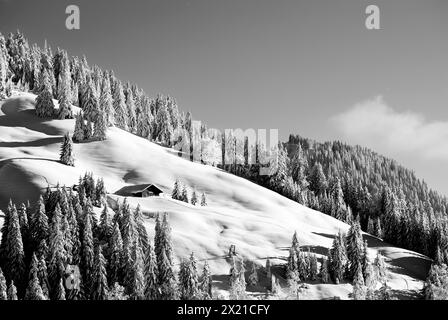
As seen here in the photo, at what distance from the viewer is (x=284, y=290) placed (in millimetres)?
69812

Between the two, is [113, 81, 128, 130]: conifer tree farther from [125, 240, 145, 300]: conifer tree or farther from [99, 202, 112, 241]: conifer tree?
[125, 240, 145, 300]: conifer tree

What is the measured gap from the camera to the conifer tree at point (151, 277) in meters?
60.9

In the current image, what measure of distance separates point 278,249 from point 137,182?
40589 mm

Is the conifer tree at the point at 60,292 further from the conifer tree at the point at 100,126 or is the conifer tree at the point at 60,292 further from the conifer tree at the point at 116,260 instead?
the conifer tree at the point at 100,126

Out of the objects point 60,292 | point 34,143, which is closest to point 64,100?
point 34,143

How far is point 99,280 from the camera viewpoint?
5900cm

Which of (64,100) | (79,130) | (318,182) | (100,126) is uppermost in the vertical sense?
(64,100)

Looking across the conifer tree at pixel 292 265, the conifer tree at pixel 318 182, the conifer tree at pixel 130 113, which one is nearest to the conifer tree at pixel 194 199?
the conifer tree at pixel 292 265

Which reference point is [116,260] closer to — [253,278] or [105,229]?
[105,229]

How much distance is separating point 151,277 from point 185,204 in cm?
3542

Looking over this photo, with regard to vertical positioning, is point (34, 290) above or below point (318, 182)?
below
